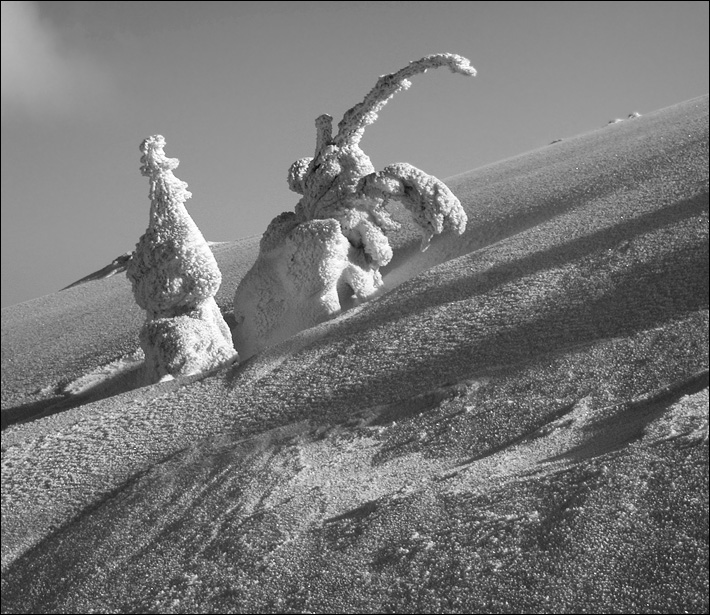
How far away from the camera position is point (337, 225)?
5402mm

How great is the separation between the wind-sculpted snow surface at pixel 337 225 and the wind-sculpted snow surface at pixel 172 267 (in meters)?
0.48

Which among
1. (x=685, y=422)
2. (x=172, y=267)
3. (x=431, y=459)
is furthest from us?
(x=172, y=267)

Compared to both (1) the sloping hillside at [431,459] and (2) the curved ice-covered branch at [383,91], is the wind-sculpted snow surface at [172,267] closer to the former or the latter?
(1) the sloping hillside at [431,459]

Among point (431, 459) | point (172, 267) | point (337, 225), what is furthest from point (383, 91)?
point (431, 459)

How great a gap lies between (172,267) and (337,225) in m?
0.98

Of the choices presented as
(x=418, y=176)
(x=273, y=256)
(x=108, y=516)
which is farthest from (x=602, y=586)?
(x=273, y=256)

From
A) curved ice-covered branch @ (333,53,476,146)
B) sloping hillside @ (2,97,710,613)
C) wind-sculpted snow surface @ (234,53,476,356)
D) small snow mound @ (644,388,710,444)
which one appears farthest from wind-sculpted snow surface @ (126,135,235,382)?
small snow mound @ (644,388,710,444)

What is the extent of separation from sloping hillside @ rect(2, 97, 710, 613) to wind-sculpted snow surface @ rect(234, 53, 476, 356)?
0.43m

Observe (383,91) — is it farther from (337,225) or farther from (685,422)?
(685,422)

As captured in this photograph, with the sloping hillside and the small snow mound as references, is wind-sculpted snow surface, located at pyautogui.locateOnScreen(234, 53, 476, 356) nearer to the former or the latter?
the sloping hillside

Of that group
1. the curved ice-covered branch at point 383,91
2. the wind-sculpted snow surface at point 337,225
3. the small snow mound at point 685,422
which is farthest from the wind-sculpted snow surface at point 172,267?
the small snow mound at point 685,422

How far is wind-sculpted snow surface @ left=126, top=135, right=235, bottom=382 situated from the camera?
202 inches

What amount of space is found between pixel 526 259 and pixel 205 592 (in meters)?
2.82

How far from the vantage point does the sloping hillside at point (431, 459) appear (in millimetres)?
2641
